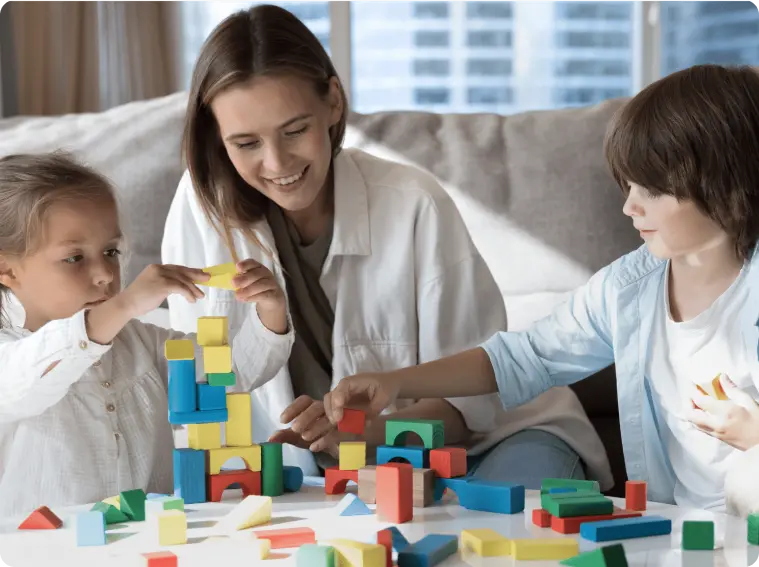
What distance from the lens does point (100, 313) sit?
1.18m

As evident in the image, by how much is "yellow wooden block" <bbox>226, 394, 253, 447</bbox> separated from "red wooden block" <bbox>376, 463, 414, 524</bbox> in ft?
0.65

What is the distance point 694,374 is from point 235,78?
77 cm

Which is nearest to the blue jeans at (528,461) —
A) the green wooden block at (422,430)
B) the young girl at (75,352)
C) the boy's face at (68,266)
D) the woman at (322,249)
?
the woman at (322,249)

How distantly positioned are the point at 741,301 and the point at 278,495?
0.61 meters

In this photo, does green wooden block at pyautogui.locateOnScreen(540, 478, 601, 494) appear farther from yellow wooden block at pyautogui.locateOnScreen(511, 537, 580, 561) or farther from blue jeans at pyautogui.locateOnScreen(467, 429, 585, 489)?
blue jeans at pyautogui.locateOnScreen(467, 429, 585, 489)

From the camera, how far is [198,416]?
3.58 feet

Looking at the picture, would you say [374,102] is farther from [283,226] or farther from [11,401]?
[11,401]

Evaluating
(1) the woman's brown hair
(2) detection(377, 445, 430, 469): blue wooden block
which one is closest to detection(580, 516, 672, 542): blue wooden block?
(2) detection(377, 445, 430, 469): blue wooden block

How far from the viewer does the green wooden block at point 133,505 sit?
1012 mm

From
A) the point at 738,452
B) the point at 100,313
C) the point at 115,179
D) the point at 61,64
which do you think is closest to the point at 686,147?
the point at 738,452

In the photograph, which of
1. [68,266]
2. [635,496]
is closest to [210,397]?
[68,266]

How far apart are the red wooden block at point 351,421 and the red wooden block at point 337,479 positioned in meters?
0.06

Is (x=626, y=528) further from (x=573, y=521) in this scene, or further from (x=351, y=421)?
(x=351, y=421)

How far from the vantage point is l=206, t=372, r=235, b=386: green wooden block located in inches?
43.3
